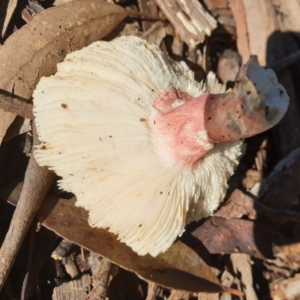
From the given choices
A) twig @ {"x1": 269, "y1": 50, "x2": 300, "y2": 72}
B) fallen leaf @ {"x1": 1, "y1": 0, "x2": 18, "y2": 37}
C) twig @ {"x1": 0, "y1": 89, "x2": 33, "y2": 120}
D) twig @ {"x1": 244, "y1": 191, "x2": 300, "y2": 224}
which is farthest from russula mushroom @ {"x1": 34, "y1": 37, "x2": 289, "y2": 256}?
twig @ {"x1": 269, "y1": 50, "x2": 300, "y2": 72}

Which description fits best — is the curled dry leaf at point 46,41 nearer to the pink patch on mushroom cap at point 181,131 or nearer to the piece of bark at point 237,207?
the pink patch on mushroom cap at point 181,131

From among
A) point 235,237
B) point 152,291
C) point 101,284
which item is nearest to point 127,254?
point 101,284

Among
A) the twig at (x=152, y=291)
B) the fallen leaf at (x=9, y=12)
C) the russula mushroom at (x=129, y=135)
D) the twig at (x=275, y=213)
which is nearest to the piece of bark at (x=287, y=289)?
the twig at (x=275, y=213)

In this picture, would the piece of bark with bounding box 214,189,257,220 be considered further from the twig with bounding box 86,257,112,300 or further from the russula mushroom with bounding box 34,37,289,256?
the twig with bounding box 86,257,112,300

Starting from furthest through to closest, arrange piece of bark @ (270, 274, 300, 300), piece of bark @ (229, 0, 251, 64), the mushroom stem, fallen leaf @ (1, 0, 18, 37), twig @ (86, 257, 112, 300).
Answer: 1. piece of bark @ (229, 0, 251, 64)
2. piece of bark @ (270, 274, 300, 300)
3. fallen leaf @ (1, 0, 18, 37)
4. twig @ (86, 257, 112, 300)
5. the mushroom stem

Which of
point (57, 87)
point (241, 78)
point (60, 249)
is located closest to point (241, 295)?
point (60, 249)

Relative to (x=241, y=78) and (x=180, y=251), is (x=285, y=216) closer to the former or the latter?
(x=180, y=251)

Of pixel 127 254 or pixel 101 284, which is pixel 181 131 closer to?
pixel 127 254
